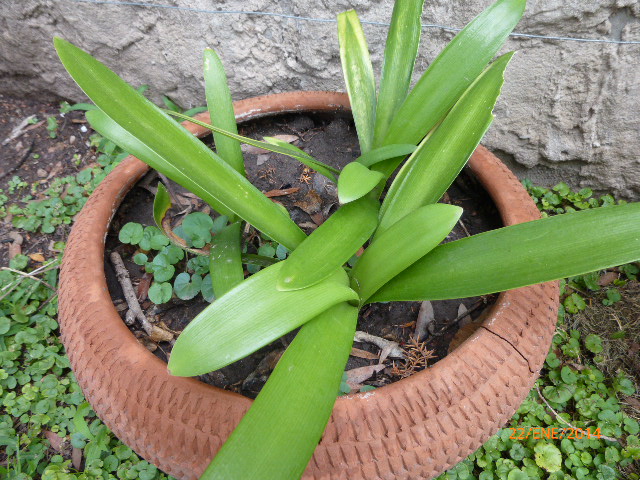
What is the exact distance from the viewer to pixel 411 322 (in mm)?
869

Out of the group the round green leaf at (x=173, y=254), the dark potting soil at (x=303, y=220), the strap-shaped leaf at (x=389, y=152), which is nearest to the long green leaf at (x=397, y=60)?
the strap-shaped leaf at (x=389, y=152)

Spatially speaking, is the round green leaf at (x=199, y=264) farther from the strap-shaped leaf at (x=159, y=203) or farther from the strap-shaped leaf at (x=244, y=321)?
the strap-shaped leaf at (x=244, y=321)

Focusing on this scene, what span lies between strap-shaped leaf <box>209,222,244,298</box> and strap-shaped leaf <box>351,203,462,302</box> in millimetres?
222

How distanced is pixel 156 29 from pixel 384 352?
51.1 inches

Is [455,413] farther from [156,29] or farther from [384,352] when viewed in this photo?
[156,29]

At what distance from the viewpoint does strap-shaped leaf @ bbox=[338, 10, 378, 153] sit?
2.86ft

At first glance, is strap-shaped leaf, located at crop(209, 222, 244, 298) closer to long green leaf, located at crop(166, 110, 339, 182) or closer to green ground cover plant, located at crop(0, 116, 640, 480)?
long green leaf, located at crop(166, 110, 339, 182)

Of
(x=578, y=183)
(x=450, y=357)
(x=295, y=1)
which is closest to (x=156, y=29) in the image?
(x=295, y=1)

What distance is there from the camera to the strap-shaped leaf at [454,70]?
28.9 inches

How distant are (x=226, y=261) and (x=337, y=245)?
0.75 ft

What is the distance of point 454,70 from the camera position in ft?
2.47

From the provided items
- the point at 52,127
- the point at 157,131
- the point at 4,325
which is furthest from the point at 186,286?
the point at 52,127

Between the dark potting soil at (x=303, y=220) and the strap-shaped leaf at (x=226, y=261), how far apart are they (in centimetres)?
16

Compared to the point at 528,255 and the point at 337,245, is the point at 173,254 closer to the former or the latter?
the point at 337,245
